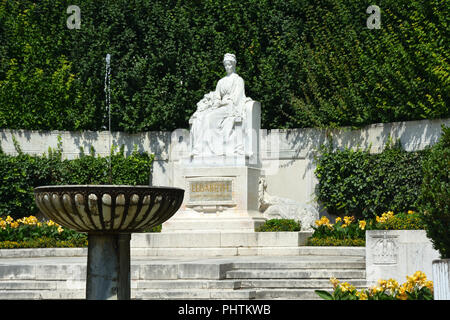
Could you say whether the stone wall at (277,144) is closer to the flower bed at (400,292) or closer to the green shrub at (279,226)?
the green shrub at (279,226)

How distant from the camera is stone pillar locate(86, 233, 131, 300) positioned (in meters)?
6.53

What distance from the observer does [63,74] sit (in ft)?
64.6

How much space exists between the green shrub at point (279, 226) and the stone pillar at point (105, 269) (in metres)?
7.34

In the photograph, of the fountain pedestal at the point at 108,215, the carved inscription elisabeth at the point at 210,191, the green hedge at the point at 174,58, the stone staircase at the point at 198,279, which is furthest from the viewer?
the green hedge at the point at 174,58

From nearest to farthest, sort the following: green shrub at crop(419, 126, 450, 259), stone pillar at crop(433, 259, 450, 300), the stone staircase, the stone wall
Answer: stone pillar at crop(433, 259, 450, 300) < green shrub at crop(419, 126, 450, 259) < the stone staircase < the stone wall

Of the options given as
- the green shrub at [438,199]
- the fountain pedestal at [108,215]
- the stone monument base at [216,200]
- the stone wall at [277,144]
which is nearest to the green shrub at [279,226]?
the stone monument base at [216,200]

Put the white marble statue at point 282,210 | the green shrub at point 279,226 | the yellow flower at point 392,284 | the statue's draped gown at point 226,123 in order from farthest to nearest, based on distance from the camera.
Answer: the white marble statue at point 282,210
the statue's draped gown at point 226,123
the green shrub at point 279,226
the yellow flower at point 392,284

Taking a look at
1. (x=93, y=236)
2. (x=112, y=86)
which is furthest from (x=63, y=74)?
(x=93, y=236)

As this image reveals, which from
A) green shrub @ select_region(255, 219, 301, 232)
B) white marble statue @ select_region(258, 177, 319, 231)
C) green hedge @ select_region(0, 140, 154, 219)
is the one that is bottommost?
green shrub @ select_region(255, 219, 301, 232)

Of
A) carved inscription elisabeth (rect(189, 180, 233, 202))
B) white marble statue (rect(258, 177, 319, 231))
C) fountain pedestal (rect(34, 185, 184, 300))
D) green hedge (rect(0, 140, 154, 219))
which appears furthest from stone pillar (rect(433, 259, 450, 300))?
green hedge (rect(0, 140, 154, 219))

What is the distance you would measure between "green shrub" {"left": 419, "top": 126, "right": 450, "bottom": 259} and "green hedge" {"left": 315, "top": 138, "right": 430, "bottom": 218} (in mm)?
8305

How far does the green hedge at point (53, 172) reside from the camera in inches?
715

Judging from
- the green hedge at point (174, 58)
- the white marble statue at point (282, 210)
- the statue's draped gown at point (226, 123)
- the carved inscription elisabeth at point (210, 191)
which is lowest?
the white marble statue at point (282, 210)

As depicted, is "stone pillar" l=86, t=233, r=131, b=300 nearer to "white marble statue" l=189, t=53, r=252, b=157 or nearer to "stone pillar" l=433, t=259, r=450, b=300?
"stone pillar" l=433, t=259, r=450, b=300
